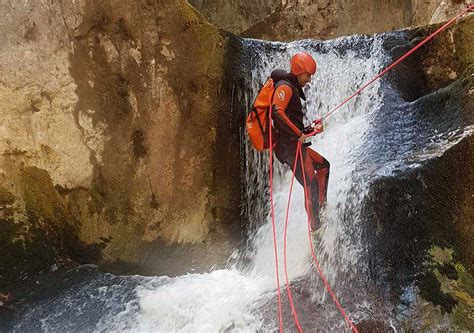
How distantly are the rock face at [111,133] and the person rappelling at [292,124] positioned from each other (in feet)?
7.37

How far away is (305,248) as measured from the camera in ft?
→ 18.7

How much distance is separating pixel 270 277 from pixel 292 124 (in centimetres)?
203

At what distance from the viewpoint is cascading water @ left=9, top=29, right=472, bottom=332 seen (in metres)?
4.60

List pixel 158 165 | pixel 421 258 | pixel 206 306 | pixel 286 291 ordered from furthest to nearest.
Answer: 1. pixel 158 165
2. pixel 206 306
3. pixel 286 291
4. pixel 421 258

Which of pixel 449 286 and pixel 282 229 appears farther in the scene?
pixel 282 229

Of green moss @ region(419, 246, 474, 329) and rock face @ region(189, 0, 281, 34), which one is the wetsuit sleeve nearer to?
green moss @ region(419, 246, 474, 329)

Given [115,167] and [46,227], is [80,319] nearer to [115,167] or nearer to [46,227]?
[46,227]

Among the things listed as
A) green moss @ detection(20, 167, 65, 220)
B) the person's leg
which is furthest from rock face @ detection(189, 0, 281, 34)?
the person's leg

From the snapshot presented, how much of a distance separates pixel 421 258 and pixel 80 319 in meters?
3.70

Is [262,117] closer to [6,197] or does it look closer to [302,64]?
[302,64]

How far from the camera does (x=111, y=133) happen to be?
6.89m

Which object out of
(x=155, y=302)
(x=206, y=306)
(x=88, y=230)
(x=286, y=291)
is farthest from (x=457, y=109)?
(x=88, y=230)

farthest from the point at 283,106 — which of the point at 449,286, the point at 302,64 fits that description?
the point at 449,286

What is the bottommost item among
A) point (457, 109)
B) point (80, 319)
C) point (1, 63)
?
point (80, 319)
